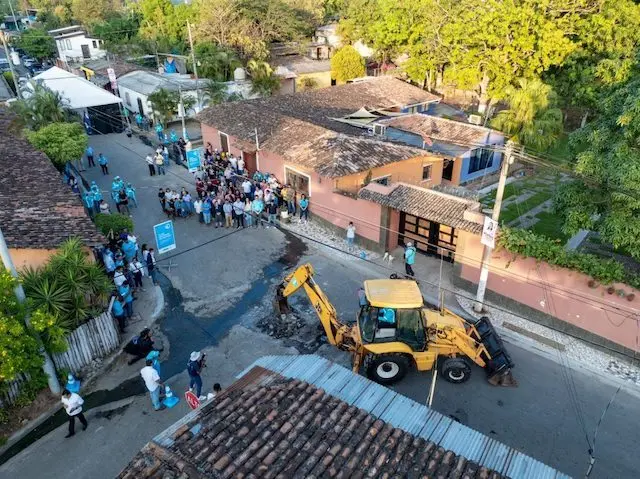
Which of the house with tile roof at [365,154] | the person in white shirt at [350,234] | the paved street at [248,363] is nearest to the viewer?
the paved street at [248,363]

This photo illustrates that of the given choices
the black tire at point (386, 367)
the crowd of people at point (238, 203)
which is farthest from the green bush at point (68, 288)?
the crowd of people at point (238, 203)

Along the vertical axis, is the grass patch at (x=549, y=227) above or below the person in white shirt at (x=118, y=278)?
below

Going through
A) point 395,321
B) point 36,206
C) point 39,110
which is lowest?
point 395,321

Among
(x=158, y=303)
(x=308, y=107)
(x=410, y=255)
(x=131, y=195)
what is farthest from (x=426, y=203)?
(x=308, y=107)

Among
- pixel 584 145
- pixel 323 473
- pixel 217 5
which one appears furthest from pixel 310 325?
pixel 217 5

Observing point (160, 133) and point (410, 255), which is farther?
point (160, 133)

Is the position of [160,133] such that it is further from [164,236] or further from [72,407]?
[72,407]

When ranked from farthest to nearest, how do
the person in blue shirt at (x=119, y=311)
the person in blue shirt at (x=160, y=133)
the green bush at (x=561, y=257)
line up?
the person in blue shirt at (x=160, y=133), the person in blue shirt at (x=119, y=311), the green bush at (x=561, y=257)

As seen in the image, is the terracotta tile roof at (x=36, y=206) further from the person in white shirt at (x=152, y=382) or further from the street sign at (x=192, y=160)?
the street sign at (x=192, y=160)
